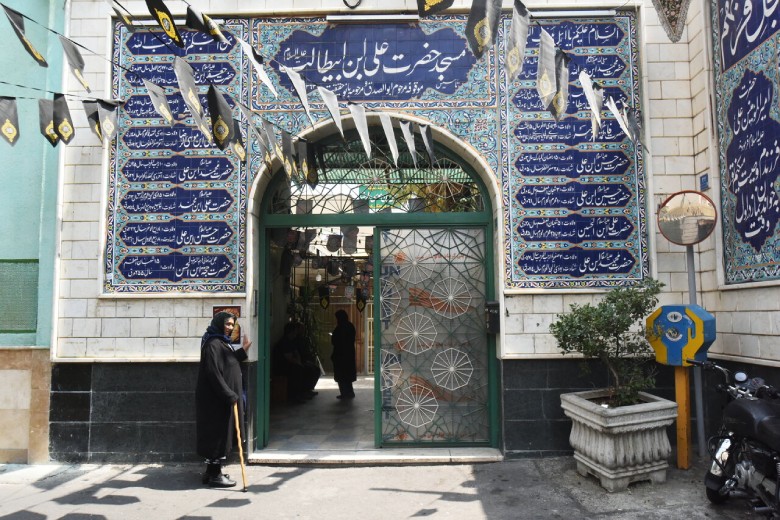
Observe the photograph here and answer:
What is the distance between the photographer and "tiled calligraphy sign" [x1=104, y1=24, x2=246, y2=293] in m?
5.58

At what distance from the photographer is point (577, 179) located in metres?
5.59

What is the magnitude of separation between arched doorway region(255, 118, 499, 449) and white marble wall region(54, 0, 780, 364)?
0.55 meters

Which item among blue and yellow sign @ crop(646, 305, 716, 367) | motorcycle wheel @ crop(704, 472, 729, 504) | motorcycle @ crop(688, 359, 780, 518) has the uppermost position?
blue and yellow sign @ crop(646, 305, 716, 367)

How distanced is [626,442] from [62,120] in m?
5.61

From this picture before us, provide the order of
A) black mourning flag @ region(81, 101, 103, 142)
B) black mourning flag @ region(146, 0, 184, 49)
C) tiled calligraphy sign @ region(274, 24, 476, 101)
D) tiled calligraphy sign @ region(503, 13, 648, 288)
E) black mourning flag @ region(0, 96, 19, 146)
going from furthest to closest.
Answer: tiled calligraphy sign @ region(274, 24, 476, 101), tiled calligraphy sign @ region(503, 13, 648, 288), black mourning flag @ region(81, 101, 103, 142), black mourning flag @ region(0, 96, 19, 146), black mourning flag @ region(146, 0, 184, 49)

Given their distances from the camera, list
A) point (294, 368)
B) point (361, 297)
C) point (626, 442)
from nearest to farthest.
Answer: point (626, 442), point (294, 368), point (361, 297)

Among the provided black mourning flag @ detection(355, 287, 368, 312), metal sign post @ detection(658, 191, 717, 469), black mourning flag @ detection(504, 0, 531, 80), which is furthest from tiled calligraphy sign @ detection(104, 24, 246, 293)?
black mourning flag @ detection(355, 287, 368, 312)

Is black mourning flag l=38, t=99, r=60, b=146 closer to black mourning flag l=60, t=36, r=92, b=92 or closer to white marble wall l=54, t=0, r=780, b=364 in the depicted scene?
black mourning flag l=60, t=36, r=92, b=92

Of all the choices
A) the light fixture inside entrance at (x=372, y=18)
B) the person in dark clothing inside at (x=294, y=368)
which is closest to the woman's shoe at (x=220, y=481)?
the person in dark clothing inside at (x=294, y=368)

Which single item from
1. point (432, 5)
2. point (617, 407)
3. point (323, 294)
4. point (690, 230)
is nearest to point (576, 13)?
point (690, 230)

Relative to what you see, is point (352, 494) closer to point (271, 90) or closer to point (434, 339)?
point (434, 339)

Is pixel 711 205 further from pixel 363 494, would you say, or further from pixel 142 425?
pixel 142 425

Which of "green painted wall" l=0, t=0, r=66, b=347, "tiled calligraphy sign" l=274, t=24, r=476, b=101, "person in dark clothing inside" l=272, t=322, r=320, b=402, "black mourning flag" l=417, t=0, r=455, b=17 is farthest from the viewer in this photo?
"person in dark clothing inside" l=272, t=322, r=320, b=402

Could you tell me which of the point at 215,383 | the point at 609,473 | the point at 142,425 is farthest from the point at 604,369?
the point at 142,425
